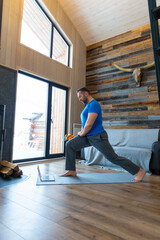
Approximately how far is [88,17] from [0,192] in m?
4.39

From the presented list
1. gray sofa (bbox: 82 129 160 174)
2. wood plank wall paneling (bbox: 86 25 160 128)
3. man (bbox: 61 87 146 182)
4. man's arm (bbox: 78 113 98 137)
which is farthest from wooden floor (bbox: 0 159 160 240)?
wood plank wall paneling (bbox: 86 25 160 128)

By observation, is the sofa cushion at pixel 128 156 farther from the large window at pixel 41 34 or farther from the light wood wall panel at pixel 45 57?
the large window at pixel 41 34

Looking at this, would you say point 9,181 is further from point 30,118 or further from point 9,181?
point 30,118

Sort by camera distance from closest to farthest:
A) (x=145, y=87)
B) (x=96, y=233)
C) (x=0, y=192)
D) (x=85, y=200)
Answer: (x=96, y=233)
(x=85, y=200)
(x=0, y=192)
(x=145, y=87)

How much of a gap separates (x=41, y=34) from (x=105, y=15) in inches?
64.9

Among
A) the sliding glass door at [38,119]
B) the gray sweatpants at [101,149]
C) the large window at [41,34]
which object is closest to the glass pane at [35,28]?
the large window at [41,34]

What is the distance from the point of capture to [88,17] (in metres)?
4.34

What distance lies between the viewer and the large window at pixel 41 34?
3521 millimetres

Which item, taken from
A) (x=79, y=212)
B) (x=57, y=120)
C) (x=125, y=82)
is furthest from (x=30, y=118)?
(x=79, y=212)

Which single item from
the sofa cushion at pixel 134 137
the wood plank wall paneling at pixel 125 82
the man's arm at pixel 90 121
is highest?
the wood plank wall paneling at pixel 125 82

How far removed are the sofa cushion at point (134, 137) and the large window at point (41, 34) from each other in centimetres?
230

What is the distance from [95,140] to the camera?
206 cm

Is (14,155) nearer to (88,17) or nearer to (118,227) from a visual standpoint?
(118,227)

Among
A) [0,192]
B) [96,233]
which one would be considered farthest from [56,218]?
[0,192]
